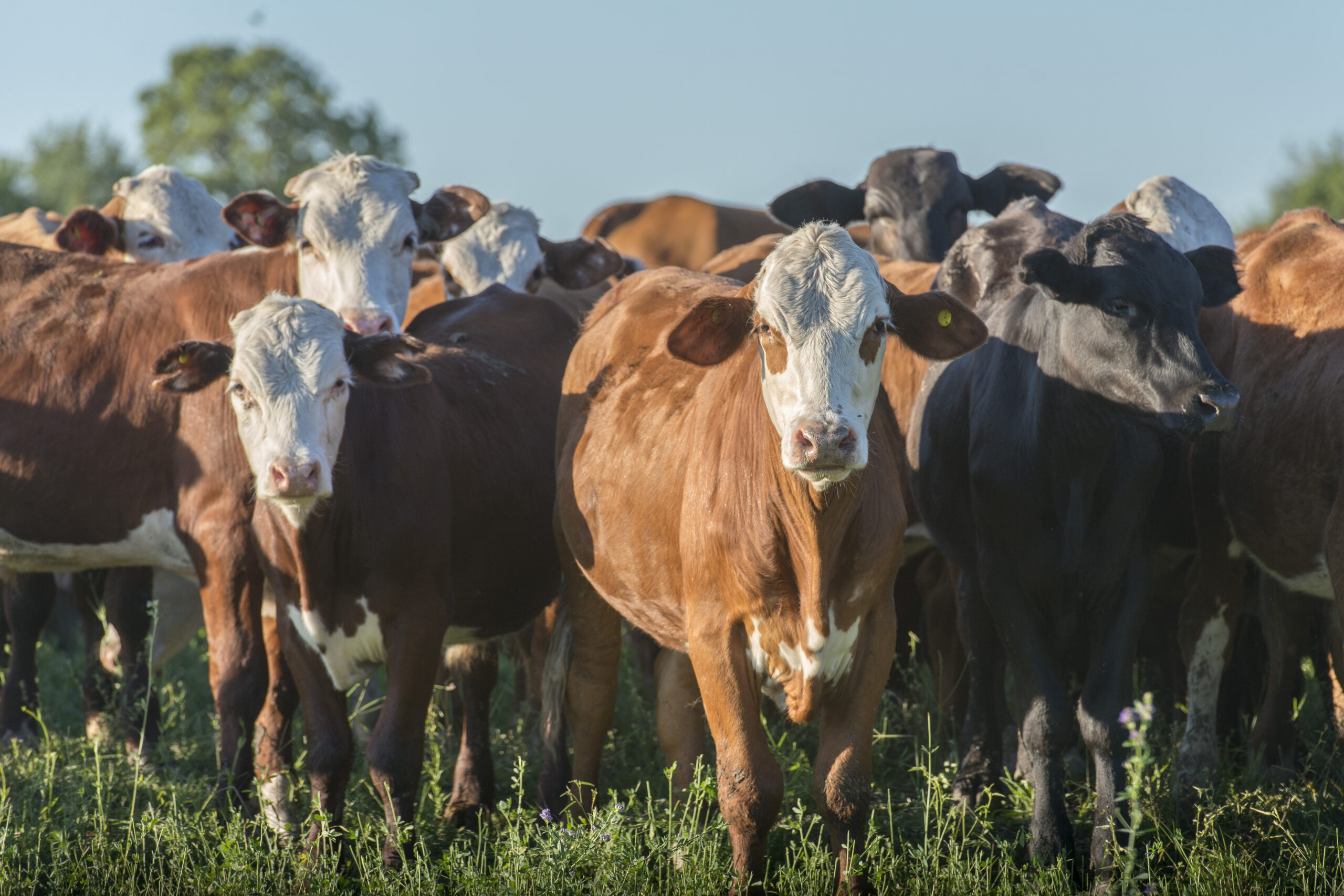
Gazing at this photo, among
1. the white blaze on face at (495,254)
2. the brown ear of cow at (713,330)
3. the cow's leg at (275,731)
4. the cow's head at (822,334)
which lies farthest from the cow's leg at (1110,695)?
the white blaze on face at (495,254)

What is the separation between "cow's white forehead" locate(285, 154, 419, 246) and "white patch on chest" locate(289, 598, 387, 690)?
2203mm

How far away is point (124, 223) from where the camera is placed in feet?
28.1

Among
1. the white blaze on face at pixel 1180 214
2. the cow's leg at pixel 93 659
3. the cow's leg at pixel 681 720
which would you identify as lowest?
the cow's leg at pixel 93 659

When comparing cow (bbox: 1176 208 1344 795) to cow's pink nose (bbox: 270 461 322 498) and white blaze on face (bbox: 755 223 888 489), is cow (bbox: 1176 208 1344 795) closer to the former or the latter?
white blaze on face (bbox: 755 223 888 489)

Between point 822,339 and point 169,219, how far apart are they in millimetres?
5850

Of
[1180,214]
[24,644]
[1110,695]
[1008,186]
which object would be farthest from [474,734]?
[1008,186]

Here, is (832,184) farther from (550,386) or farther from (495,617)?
(495,617)

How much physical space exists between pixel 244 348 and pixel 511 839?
2045 millimetres

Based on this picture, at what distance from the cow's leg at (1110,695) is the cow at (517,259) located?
441cm

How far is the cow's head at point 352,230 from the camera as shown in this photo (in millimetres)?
6559

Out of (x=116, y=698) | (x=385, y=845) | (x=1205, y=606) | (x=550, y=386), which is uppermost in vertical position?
(x=550, y=386)

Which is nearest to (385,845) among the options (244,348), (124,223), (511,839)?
(511,839)

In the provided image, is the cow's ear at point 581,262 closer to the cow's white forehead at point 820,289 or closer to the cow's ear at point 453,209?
the cow's ear at point 453,209

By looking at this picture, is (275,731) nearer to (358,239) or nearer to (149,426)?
(149,426)
